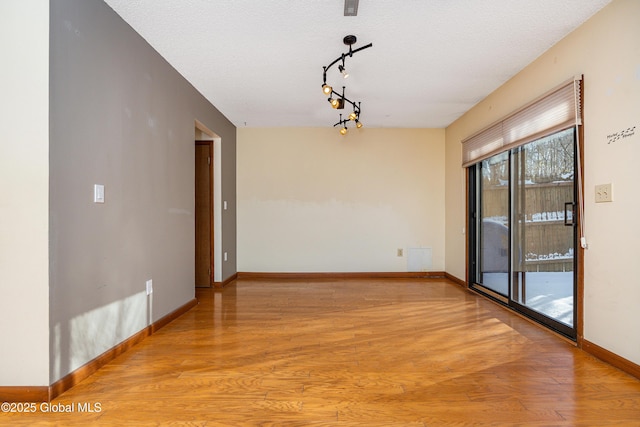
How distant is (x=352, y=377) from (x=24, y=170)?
2297 mm

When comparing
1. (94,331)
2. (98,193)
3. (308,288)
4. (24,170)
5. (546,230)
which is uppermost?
(24,170)

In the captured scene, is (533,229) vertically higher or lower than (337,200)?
lower

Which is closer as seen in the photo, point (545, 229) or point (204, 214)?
point (545, 229)

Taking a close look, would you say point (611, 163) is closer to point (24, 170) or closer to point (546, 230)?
point (546, 230)

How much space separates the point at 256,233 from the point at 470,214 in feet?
11.2

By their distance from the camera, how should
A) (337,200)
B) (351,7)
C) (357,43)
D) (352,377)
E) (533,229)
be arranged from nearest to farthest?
(352,377), (351,7), (357,43), (533,229), (337,200)

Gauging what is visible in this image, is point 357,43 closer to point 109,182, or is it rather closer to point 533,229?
point 109,182

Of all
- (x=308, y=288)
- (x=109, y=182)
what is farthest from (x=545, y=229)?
(x=109, y=182)

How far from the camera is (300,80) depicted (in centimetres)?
382

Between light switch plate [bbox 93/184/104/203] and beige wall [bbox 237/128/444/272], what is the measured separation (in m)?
3.55

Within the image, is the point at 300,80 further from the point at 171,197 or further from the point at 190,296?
the point at 190,296

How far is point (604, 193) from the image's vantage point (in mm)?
2510

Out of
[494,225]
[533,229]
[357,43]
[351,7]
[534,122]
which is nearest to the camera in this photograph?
[351,7]

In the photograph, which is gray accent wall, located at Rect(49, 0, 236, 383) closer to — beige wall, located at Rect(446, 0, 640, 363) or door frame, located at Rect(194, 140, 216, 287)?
door frame, located at Rect(194, 140, 216, 287)
